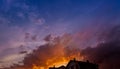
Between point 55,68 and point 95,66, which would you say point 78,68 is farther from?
point 55,68

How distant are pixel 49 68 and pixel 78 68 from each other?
17190 millimetres

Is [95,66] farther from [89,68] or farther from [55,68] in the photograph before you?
[55,68]

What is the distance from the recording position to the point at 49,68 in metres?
73.4

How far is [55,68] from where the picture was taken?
235 ft

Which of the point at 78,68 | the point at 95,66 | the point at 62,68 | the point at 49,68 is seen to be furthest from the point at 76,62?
the point at 49,68

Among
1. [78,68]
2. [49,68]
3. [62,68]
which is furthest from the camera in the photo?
[49,68]

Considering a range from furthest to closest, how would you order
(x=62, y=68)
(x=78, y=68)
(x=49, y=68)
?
(x=49, y=68), (x=62, y=68), (x=78, y=68)

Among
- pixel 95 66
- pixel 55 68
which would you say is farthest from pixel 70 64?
pixel 55 68

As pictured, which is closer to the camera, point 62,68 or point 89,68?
point 89,68

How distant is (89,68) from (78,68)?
3380 mm

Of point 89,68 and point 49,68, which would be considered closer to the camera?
point 89,68

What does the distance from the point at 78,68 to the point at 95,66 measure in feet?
18.5

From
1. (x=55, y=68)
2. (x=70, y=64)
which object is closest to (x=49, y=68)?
(x=55, y=68)

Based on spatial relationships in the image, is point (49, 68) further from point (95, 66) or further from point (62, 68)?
point (95, 66)
